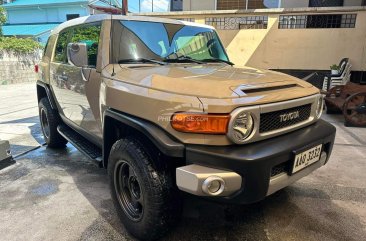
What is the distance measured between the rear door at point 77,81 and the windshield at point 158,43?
0.89 ft

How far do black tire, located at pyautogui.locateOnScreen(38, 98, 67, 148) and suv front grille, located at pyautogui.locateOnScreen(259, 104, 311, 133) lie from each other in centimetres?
349

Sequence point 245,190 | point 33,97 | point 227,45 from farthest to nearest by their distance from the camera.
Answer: point 227,45 < point 33,97 < point 245,190

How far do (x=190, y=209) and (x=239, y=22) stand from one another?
30.1ft

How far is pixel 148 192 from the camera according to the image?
7.04 ft

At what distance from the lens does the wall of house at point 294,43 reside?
977 centimetres

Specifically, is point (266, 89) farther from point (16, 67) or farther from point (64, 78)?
point (16, 67)

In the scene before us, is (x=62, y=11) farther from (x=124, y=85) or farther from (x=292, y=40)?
(x=124, y=85)

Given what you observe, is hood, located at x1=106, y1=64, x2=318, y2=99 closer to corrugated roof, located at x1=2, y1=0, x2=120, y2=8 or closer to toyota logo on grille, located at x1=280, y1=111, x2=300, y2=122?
toyota logo on grille, located at x1=280, y1=111, x2=300, y2=122

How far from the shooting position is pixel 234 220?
109 inches

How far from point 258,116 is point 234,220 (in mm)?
1194

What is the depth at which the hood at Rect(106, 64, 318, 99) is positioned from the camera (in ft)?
6.83

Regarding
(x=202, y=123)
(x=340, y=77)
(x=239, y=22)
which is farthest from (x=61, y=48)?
(x=239, y=22)

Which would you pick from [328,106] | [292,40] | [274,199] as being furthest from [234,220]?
[292,40]

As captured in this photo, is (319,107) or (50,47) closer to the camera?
(319,107)
